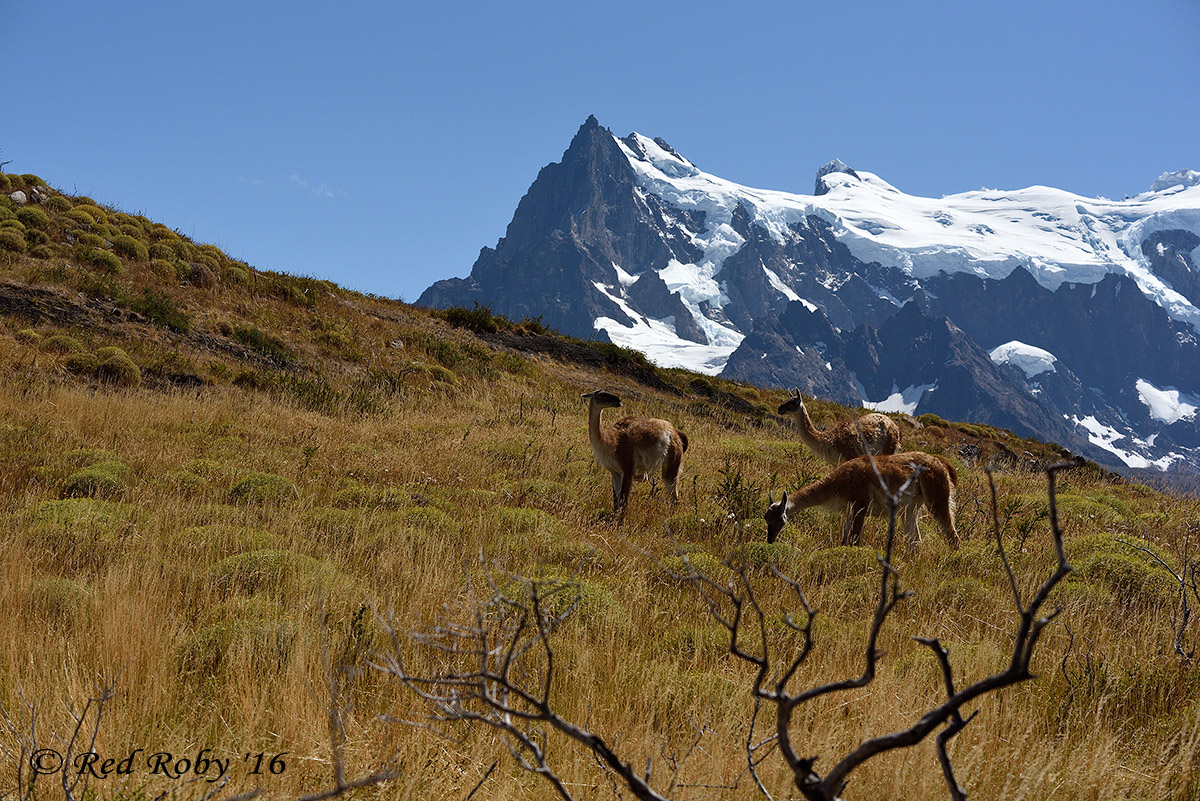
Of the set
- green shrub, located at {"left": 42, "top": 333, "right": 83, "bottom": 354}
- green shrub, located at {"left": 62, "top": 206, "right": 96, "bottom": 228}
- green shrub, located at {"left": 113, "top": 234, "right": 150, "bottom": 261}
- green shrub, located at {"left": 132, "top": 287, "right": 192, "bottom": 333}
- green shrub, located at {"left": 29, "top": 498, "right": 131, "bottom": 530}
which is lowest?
green shrub, located at {"left": 29, "top": 498, "right": 131, "bottom": 530}

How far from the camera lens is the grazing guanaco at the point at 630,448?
8.77 metres

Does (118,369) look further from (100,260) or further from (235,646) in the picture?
(235,646)

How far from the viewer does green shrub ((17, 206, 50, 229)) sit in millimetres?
18891

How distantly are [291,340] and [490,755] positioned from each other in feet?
58.6

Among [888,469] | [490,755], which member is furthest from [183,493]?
[888,469]

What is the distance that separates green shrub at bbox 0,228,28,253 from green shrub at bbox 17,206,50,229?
1442 millimetres

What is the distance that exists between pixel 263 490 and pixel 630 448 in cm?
418

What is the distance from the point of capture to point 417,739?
3.07 metres

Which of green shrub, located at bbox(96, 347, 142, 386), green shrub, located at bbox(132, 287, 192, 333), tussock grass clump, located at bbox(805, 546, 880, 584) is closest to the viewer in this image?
tussock grass clump, located at bbox(805, 546, 880, 584)

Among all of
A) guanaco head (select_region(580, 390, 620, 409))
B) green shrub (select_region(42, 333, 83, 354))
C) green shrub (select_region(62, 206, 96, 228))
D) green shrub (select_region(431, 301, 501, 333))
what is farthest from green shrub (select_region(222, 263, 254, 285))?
guanaco head (select_region(580, 390, 620, 409))

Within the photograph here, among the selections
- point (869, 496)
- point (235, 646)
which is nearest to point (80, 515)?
point (235, 646)

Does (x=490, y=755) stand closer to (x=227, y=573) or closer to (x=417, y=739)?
(x=417, y=739)

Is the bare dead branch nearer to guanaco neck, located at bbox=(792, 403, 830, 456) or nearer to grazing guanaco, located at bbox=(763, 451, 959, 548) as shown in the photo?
grazing guanaco, located at bbox=(763, 451, 959, 548)

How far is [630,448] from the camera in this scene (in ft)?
29.2
